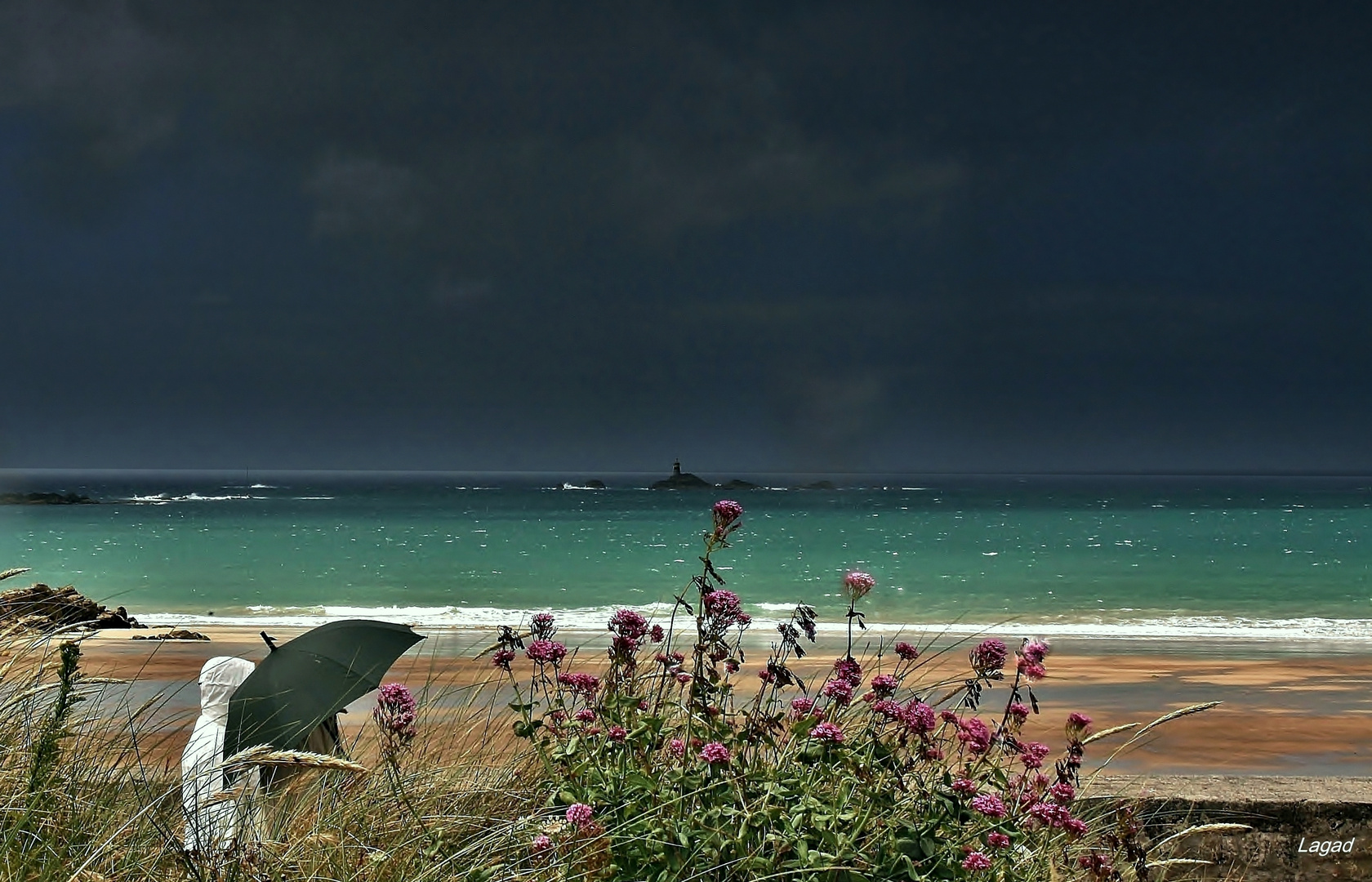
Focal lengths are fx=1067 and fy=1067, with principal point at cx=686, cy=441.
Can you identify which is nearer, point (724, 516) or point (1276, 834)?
point (724, 516)

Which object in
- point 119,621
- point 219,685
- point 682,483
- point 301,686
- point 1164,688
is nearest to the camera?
point 301,686

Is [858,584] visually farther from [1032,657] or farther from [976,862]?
[976,862]

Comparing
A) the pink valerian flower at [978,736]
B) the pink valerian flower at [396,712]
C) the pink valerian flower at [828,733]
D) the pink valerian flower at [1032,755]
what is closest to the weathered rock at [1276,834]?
the pink valerian flower at [1032,755]

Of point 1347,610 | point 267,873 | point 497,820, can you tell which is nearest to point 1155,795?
point 497,820

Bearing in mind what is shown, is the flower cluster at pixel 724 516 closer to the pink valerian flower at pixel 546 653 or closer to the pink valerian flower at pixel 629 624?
the pink valerian flower at pixel 629 624

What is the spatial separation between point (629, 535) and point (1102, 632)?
129ft

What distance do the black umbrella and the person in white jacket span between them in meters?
0.08

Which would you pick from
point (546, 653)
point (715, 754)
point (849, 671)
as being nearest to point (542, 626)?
point (546, 653)

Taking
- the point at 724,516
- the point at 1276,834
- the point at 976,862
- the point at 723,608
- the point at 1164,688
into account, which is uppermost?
the point at 724,516

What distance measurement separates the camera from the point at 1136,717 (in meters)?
9.91

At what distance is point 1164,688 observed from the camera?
1206 cm

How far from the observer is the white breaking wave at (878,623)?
1856 centimetres

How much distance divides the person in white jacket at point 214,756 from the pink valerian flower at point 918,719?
5.34 feet

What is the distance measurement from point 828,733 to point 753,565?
3693 centimetres
